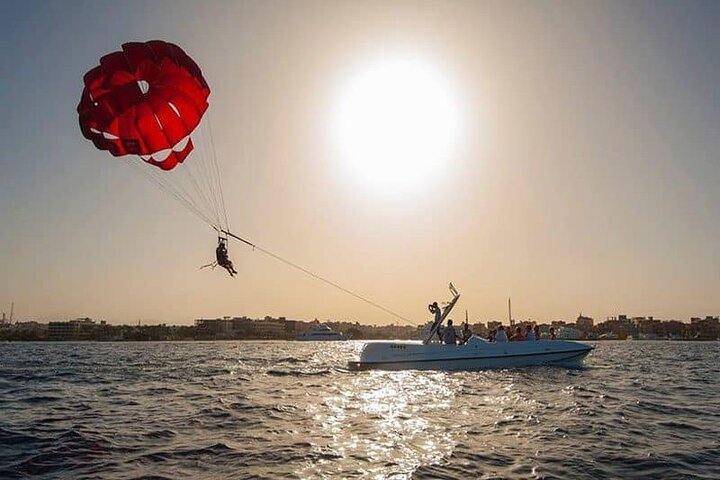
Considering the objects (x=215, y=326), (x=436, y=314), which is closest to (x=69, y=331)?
(x=215, y=326)

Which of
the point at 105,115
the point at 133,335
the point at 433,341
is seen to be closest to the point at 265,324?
the point at 133,335

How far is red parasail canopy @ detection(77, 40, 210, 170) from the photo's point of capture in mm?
14977

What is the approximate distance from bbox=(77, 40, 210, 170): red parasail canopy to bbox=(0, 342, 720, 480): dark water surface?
7.81m

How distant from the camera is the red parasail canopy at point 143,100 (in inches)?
590

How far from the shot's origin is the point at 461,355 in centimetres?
2698

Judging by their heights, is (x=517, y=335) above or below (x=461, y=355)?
above

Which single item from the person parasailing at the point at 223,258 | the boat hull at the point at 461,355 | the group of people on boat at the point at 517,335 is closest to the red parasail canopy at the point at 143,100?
the person parasailing at the point at 223,258

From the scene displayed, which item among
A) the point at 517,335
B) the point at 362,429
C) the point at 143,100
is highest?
the point at 143,100

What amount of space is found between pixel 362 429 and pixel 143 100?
11.1 metres

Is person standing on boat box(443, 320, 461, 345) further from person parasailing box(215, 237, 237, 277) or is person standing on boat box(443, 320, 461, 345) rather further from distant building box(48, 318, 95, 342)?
distant building box(48, 318, 95, 342)

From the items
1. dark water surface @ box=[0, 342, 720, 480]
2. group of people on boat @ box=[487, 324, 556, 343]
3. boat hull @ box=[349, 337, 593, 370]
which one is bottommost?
dark water surface @ box=[0, 342, 720, 480]

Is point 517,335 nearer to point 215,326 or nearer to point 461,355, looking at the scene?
point 461,355

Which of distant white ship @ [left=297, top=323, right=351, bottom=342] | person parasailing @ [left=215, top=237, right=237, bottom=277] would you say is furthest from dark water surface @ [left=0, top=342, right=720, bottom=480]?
distant white ship @ [left=297, top=323, right=351, bottom=342]

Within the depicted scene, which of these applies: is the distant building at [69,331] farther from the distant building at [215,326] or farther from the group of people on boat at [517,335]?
the group of people on boat at [517,335]
